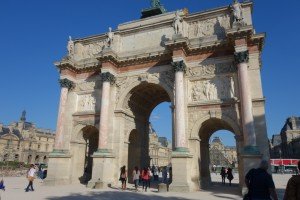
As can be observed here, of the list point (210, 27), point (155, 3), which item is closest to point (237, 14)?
point (210, 27)

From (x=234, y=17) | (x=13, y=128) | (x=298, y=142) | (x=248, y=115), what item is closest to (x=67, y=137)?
(x=248, y=115)

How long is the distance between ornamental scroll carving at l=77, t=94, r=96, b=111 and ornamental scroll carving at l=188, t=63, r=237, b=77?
841cm

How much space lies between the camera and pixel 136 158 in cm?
2305

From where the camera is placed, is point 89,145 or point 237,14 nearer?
point 237,14

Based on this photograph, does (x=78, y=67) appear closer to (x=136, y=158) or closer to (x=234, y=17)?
(x=136, y=158)

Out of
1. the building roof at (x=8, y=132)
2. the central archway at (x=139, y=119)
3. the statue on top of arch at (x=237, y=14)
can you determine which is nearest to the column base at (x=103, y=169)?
the central archway at (x=139, y=119)

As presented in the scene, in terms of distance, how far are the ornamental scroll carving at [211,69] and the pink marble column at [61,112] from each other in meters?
10.4

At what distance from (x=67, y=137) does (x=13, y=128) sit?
80.1 metres

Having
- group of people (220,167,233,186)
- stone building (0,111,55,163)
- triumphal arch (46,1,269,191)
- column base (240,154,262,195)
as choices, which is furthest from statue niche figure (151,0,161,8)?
stone building (0,111,55,163)

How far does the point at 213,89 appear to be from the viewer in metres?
19.0

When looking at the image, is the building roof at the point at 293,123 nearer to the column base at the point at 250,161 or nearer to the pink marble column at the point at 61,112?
the column base at the point at 250,161

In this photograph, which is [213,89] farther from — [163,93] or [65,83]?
[65,83]

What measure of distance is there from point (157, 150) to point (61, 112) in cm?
7160

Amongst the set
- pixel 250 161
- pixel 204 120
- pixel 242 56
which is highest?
pixel 242 56
